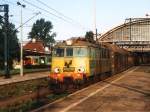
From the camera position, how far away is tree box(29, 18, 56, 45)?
142 m

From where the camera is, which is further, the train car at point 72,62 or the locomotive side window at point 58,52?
the locomotive side window at point 58,52

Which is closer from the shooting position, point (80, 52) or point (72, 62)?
point (72, 62)

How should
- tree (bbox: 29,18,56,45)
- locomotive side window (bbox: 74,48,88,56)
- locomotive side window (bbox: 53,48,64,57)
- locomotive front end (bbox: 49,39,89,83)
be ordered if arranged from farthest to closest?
tree (bbox: 29,18,56,45)
locomotive side window (bbox: 53,48,64,57)
locomotive side window (bbox: 74,48,88,56)
locomotive front end (bbox: 49,39,89,83)

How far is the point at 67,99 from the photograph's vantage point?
1620 cm

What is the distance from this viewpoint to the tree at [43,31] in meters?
142

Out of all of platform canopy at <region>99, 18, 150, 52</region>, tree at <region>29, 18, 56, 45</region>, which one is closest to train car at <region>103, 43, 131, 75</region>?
platform canopy at <region>99, 18, 150, 52</region>

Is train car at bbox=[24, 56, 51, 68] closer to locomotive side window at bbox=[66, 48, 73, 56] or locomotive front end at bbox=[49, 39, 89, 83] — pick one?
locomotive front end at bbox=[49, 39, 89, 83]

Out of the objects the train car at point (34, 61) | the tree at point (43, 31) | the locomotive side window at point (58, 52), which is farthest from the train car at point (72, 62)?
the tree at point (43, 31)

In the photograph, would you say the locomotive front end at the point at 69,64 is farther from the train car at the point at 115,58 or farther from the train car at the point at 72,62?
the train car at the point at 115,58

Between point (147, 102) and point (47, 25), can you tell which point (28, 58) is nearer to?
point (147, 102)

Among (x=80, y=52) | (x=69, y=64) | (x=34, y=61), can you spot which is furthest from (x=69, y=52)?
(x=34, y=61)

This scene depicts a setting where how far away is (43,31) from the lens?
14238 centimetres

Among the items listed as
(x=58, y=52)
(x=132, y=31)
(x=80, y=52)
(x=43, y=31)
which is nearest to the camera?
(x=80, y=52)

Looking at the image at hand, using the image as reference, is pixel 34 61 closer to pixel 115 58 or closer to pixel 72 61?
pixel 115 58
